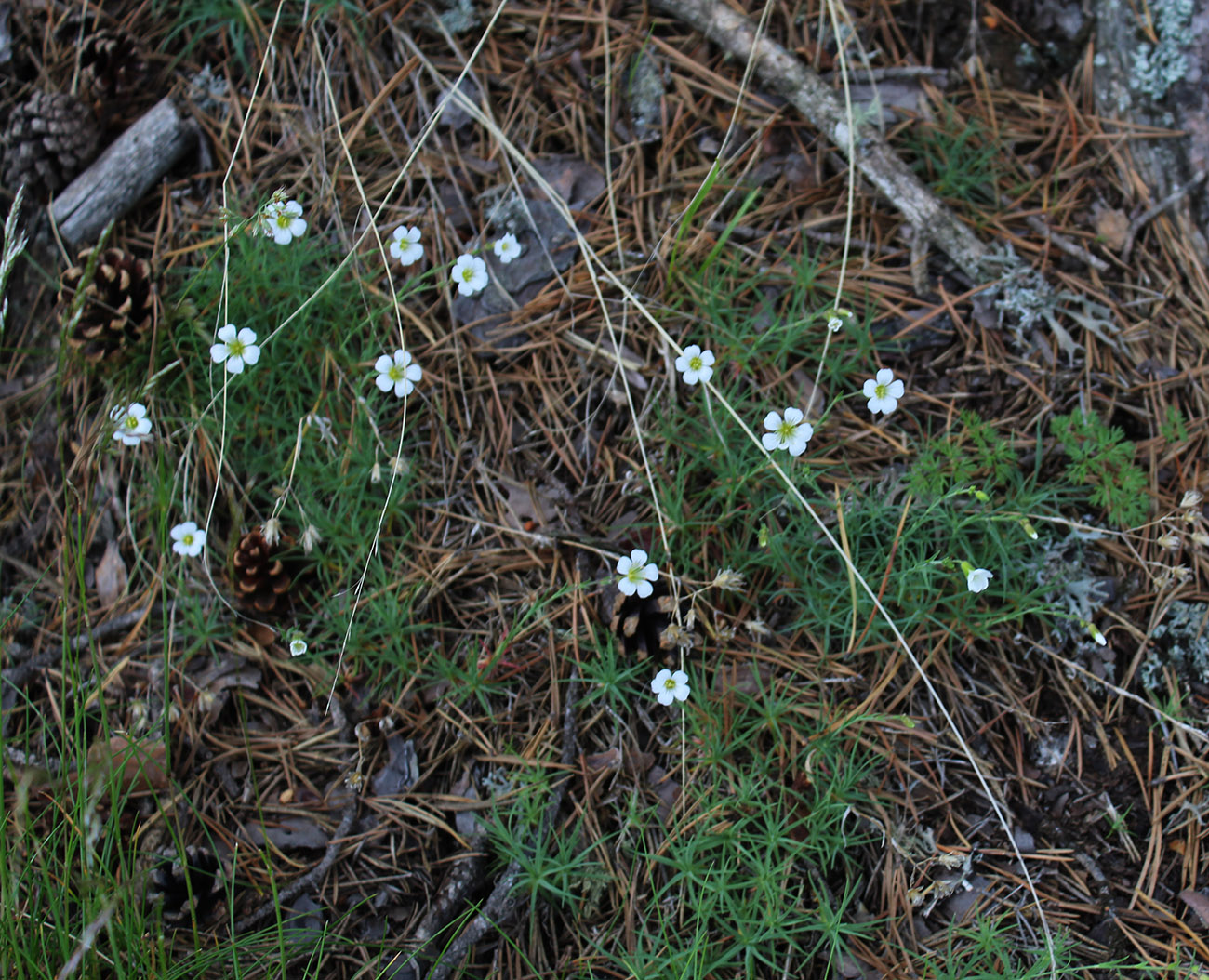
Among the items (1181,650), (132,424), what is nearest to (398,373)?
(132,424)

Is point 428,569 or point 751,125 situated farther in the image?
point 751,125

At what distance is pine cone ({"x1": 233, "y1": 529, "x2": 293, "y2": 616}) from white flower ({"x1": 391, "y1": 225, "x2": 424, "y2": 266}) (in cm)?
101

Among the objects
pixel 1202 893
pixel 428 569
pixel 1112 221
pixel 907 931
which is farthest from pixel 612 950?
pixel 1112 221

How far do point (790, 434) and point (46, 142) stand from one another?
9.35 ft

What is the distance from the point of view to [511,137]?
2.95 meters

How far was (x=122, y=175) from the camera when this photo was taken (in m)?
2.95

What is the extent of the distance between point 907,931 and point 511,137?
290 centimetres

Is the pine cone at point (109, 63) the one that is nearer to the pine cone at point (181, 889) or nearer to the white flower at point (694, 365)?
the white flower at point (694, 365)

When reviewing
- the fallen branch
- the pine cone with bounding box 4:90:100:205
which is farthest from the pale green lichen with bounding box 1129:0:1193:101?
the pine cone with bounding box 4:90:100:205

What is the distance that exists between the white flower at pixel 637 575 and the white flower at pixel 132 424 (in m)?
1.61

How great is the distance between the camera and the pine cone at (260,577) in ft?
8.24

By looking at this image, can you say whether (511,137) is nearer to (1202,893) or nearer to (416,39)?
(416,39)

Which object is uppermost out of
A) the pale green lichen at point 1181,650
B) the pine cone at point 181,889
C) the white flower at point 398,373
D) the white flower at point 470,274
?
the white flower at point 470,274

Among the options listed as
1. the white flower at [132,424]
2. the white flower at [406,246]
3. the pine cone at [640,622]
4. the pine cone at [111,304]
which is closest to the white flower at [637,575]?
the pine cone at [640,622]
